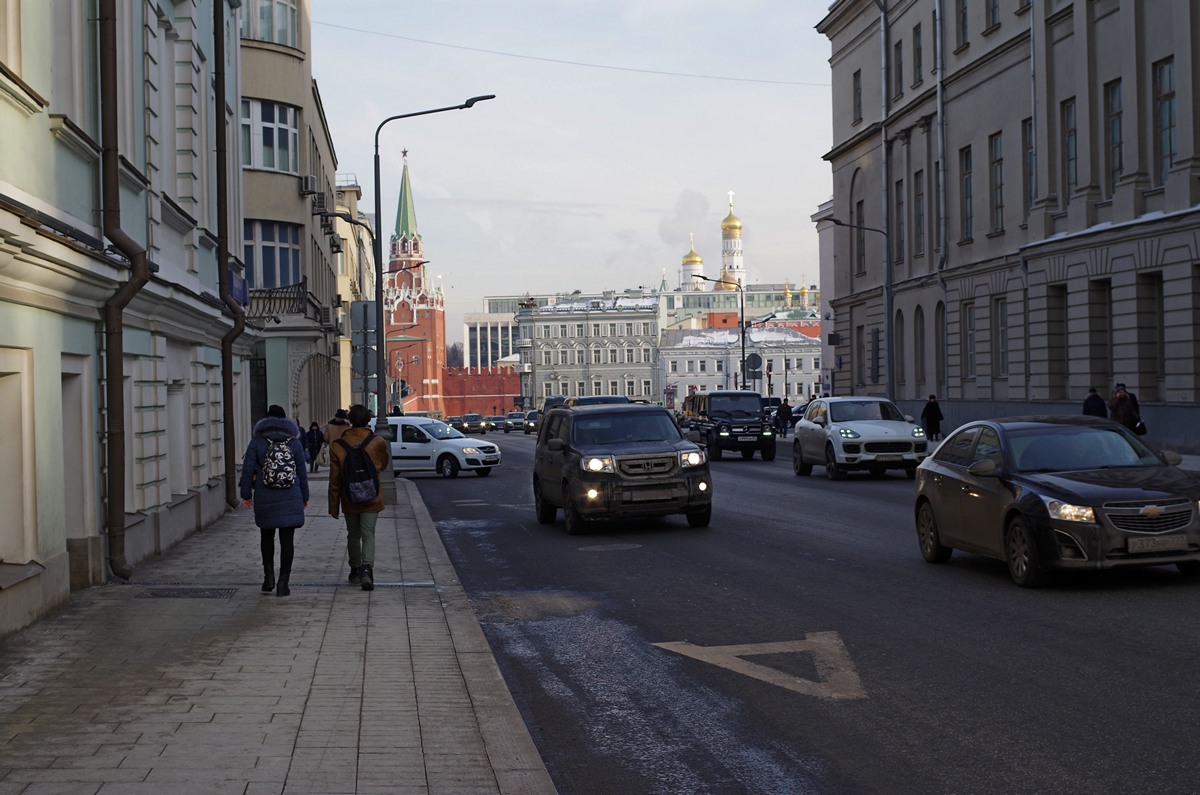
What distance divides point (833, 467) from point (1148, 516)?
58.4 feet

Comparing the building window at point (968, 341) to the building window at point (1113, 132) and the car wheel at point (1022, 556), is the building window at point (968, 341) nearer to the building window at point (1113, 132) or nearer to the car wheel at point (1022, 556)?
the building window at point (1113, 132)

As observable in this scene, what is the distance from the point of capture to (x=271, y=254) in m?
43.6

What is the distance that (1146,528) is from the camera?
1119 centimetres

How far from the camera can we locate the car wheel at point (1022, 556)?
37.4 feet

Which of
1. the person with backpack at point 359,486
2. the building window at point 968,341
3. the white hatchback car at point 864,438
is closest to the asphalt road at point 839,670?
the person with backpack at point 359,486

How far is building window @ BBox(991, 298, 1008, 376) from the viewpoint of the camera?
43.6m

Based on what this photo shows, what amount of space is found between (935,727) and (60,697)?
467 cm

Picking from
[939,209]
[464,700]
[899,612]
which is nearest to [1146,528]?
[899,612]

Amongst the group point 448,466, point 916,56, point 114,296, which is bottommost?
point 448,466

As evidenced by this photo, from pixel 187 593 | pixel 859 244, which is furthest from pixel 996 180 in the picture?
pixel 187 593

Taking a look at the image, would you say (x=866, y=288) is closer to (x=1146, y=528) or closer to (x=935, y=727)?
(x=1146, y=528)

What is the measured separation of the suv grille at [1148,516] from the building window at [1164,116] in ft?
77.4

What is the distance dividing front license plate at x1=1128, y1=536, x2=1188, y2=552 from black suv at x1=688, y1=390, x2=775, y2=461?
2834 cm

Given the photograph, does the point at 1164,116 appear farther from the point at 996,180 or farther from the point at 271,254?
the point at 271,254
